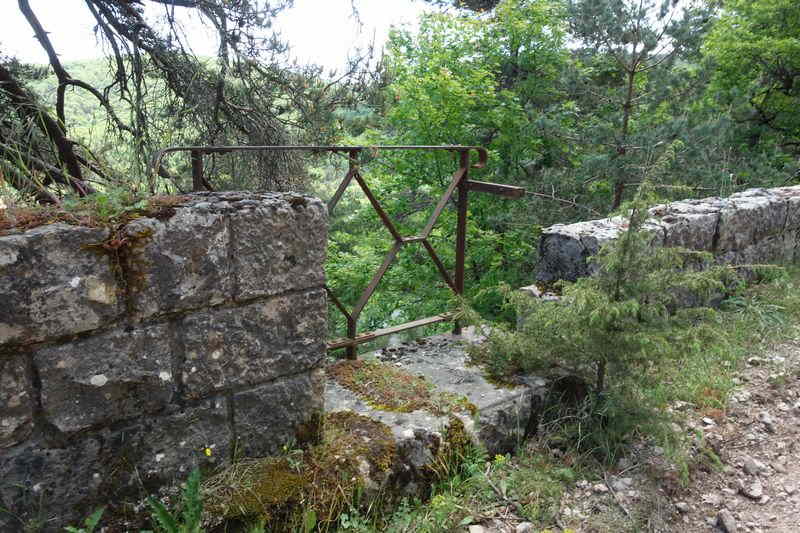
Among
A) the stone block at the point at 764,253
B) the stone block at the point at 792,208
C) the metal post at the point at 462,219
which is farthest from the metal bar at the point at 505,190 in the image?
the stone block at the point at 792,208

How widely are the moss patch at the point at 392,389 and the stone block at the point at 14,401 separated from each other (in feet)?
3.98

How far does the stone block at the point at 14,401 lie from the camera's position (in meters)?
1.30

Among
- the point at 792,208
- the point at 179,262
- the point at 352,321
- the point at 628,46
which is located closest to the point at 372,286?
the point at 352,321

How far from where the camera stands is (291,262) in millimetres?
1737

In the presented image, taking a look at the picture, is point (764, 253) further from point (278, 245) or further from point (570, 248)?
point (278, 245)

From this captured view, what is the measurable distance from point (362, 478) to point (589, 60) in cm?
908

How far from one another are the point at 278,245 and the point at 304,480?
762mm

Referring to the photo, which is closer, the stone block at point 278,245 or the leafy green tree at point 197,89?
the stone block at point 278,245

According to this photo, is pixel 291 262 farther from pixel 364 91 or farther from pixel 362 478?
pixel 364 91

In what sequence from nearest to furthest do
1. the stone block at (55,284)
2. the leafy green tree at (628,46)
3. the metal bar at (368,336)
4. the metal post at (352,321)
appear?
the stone block at (55,284) → the metal post at (352,321) → the metal bar at (368,336) → the leafy green tree at (628,46)

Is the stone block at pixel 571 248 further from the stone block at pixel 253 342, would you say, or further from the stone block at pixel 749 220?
the stone block at pixel 253 342

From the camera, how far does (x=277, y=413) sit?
180 cm

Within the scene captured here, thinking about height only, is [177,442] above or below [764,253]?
above

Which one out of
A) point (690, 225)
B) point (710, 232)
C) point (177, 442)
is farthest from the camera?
point (710, 232)
